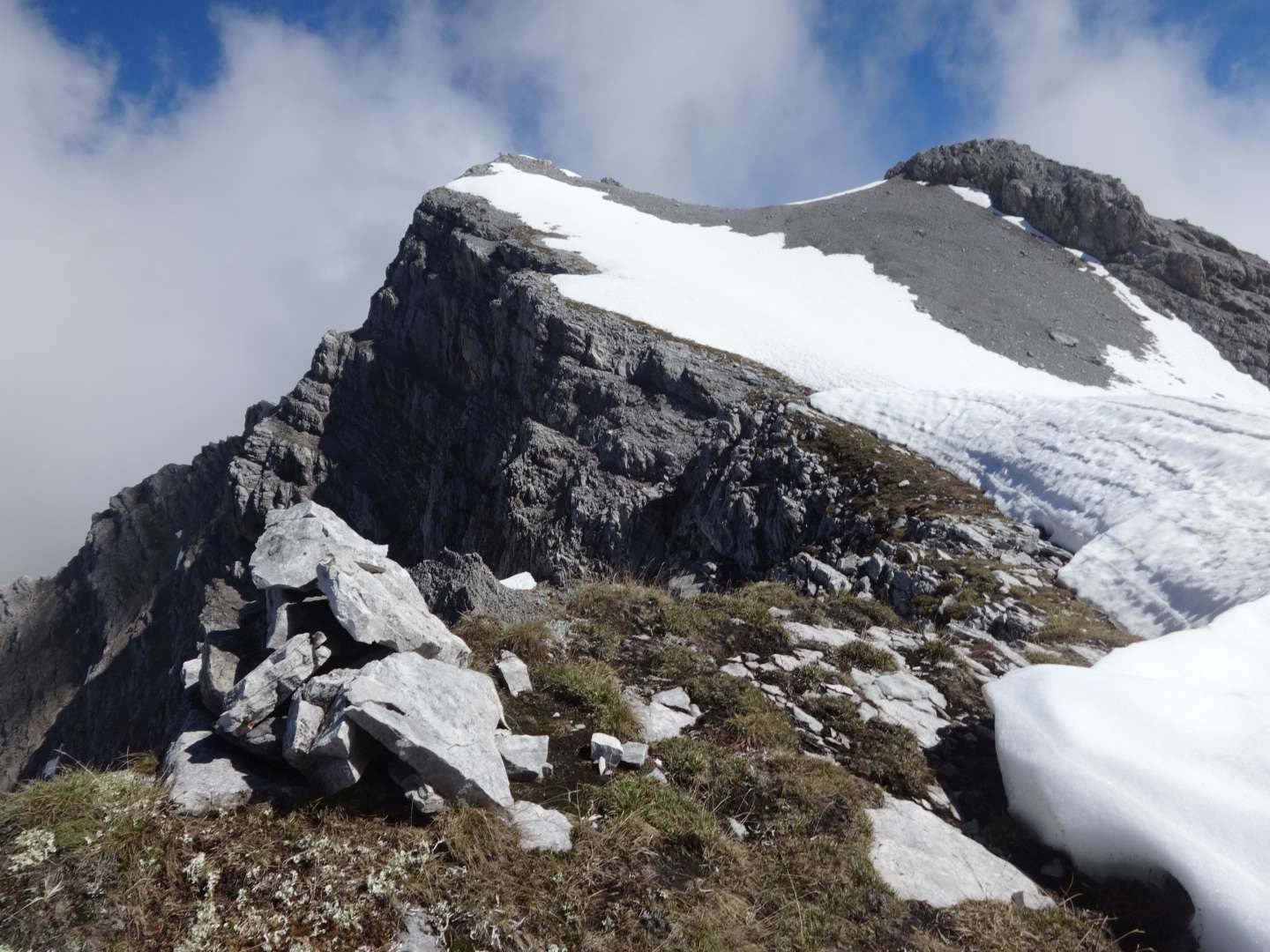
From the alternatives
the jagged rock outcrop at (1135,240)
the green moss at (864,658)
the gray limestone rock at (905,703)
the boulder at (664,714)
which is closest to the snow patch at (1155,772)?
the gray limestone rock at (905,703)

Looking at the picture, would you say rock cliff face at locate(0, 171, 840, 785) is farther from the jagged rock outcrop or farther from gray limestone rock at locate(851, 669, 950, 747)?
the jagged rock outcrop

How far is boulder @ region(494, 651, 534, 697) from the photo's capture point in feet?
28.7

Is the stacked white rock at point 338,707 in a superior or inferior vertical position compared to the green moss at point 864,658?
inferior

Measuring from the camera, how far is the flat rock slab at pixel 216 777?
5910 mm

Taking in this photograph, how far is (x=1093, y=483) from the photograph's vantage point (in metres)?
19.1

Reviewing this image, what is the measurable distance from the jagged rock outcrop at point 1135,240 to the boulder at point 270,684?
68.4m

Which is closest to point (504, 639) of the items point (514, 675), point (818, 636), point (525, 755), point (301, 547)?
point (514, 675)

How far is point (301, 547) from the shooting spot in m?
8.52

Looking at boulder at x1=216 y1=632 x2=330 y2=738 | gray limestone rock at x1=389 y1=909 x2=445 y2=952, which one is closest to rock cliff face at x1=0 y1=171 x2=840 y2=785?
boulder at x1=216 y1=632 x2=330 y2=738

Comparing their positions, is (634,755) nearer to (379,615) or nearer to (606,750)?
(606,750)

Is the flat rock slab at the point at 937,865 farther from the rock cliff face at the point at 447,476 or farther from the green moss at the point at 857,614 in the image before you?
the rock cliff face at the point at 447,476

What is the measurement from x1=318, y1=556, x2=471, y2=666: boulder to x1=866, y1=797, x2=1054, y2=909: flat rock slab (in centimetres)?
510

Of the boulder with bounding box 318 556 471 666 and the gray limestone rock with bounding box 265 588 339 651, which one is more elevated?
the boulder with bounding box 318 556 471 666

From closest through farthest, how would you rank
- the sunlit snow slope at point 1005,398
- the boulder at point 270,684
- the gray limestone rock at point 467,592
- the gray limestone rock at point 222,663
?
the boulder at point 270,684 < the gray limestone rock at point 222,663 < the gray limestone rock at point 467,592 < the sunlit snow slope at point 1005,398
